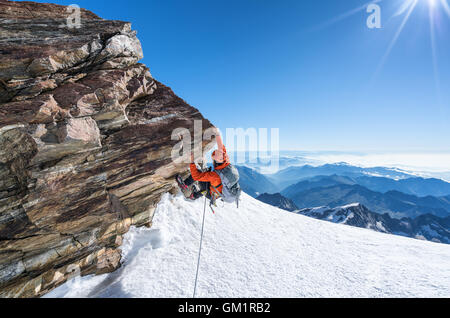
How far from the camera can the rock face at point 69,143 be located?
21.5 ft

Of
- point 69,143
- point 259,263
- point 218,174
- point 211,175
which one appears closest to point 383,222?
point 259,263

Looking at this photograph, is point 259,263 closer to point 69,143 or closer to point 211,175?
point 211,175

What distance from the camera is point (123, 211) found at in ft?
30.0

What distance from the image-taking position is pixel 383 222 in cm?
12225

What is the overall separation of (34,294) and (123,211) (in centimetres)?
389

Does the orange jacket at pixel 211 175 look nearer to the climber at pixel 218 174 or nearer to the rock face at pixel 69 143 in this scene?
the climber at pixel 218 174

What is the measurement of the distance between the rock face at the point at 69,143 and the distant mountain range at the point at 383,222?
107 m

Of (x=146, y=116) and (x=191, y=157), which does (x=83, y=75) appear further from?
(x=191, y=157)

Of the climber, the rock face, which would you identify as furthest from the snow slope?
the climber

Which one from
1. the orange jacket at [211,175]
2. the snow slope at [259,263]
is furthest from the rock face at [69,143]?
the orange jacket at [211,175]

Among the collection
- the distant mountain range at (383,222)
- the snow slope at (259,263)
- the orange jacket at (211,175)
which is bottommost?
the distant mountain range at (383,222)

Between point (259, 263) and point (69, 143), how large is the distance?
32.0ft

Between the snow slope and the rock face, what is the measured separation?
48.3 inches
